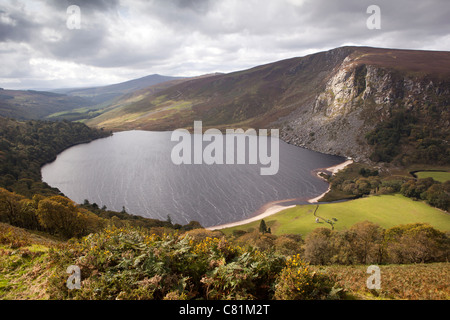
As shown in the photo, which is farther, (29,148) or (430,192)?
(29,148)

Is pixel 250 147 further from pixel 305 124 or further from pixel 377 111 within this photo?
pixel 377 111

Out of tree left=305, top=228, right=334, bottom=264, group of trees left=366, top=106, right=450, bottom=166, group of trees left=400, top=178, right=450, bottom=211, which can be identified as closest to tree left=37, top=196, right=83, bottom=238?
Answer: tree left=305, top=228, right=334, bottom=264

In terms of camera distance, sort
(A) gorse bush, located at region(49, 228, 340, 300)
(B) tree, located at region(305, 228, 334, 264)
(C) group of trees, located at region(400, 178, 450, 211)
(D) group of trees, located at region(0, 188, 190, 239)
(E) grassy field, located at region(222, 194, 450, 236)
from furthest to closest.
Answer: (C) group of trees, located at region(400, 178, 450, 211) → (E) grassy field, located at region(222, 194, 450, 236) → (D) group of trees, located at region(0, 188, 190, 239) → (B) tree, located at region(305, 228, 334, 264) → (A) gorse bush, located at region(49, 228, 340, 300)

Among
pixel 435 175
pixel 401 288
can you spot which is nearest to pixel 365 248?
pixel 401 288

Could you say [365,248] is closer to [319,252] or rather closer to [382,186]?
[319,252]

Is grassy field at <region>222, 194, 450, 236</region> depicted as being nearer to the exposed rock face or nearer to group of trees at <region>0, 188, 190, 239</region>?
group of trees at <region>0, 188, 190, 239</region>

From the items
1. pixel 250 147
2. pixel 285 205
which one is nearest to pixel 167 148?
pixel 250 147

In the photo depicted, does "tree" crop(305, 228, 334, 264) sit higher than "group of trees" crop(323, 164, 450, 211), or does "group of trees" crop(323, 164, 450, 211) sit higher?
"tree" crop(305, 228, 334, 264)
